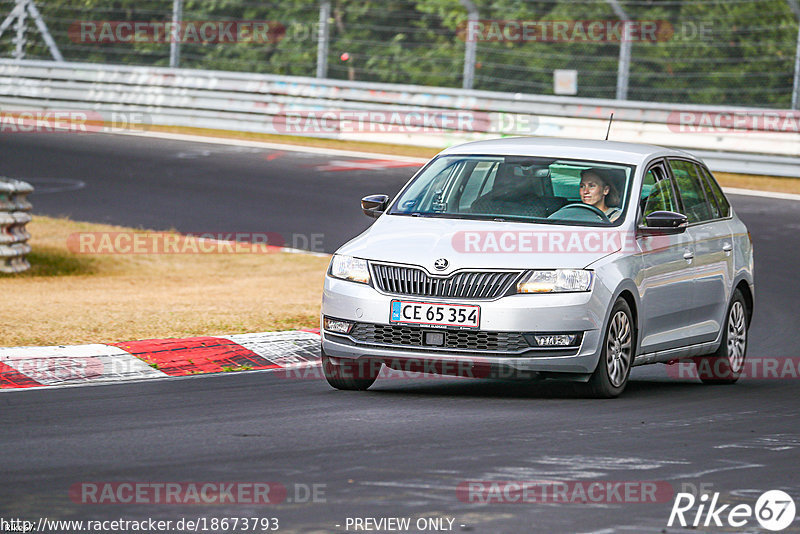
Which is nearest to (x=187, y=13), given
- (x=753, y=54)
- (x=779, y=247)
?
(x=753, y=54)

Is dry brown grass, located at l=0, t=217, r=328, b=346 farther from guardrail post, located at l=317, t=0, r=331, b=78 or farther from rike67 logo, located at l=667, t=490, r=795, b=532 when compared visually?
guardrail post, located at l=317, t=0, r=331, b=78

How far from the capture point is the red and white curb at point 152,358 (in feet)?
32.2

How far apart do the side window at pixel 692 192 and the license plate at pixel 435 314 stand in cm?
246

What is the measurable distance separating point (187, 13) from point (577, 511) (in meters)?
23.7

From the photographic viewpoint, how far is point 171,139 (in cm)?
2797

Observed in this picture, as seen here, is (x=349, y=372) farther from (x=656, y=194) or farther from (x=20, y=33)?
(x=20, y=33)

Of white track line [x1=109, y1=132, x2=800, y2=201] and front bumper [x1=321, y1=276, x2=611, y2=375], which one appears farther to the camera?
white track line [x1=109, y1=132, x2=800, y2=201]

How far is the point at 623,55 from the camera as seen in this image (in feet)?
80.0

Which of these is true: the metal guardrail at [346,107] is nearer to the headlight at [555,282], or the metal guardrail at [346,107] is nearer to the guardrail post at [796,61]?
the guardrail post at [796,61]

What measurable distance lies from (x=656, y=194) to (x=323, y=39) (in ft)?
58.5

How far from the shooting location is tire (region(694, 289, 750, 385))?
36.1 feet

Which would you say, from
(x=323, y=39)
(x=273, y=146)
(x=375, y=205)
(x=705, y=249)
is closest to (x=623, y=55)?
(x=323, y=39)

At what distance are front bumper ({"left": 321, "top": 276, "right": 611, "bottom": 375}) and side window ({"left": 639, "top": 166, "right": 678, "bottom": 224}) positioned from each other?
3.94ft

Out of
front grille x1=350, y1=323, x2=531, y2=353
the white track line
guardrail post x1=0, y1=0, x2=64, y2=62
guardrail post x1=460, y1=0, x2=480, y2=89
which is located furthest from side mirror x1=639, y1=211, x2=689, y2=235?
guardrail post x1=0, y1=0, x2=64, y2=62
